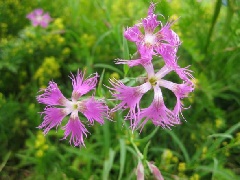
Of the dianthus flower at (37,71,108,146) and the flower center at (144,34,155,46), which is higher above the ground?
the flower center at (144,34,155,46)

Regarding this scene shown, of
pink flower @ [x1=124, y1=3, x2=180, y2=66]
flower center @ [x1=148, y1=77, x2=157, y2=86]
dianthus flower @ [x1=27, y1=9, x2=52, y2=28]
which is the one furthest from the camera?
dianthus flower @ [x1=27, y1=9, x2=52, y2=28]

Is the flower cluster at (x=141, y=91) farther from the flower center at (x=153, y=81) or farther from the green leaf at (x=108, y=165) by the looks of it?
the green leaf at (x=108, y=165)

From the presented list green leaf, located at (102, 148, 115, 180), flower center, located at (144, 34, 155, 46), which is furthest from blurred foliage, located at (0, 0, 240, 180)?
flower center, located at (144, 34, 155, 46)

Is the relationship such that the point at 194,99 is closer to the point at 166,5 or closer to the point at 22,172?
the point at 166,5

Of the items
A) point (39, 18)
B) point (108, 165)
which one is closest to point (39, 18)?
point (39, 18)

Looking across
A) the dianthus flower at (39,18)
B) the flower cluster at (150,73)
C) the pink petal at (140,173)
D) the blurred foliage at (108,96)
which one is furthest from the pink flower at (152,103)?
the dianthus flower at (39,18)

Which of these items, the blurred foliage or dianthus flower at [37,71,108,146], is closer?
dianthus flower at [37,71,108,146]

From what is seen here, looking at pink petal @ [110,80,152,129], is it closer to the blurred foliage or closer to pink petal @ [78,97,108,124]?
pink petal @ [78,97,108,124]

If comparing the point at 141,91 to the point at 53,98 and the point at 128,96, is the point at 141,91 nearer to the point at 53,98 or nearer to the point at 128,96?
the point at 128,96
